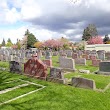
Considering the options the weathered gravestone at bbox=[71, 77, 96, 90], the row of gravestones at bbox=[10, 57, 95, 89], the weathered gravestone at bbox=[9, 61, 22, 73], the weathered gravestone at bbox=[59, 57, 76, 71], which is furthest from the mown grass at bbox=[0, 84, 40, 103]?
the weathered gravestone at bbox=[59, 57, 76, 71]

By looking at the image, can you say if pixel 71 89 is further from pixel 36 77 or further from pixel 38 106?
pixel 36 77

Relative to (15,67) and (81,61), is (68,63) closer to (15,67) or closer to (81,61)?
(15,67)

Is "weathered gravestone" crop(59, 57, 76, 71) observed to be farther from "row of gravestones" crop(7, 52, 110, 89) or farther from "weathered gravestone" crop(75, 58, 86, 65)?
"weathered gravestone" crop(75, 58, 86, 65)

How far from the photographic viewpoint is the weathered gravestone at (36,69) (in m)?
13.3

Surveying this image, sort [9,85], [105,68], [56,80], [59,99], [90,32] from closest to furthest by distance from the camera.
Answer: [59,99] → [9,85] → [56,80] → [105,68] → [90,32]

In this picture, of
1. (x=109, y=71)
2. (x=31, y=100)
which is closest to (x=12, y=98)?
(x=31, y=100)

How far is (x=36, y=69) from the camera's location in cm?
1387

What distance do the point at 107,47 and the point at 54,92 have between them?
4895cm

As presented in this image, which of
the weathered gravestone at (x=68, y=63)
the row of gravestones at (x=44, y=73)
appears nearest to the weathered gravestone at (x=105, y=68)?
the weathered gravestone at (x=68, y=63)

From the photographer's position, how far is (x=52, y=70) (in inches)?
500

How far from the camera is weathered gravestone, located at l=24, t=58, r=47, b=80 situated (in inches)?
524

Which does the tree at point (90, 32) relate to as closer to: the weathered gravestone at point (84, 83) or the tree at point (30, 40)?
the tree at point (30, 40)

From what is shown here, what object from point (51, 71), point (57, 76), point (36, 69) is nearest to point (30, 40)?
point (36, 69)

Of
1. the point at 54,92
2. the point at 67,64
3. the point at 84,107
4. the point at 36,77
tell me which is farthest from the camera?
the point at 67,64
